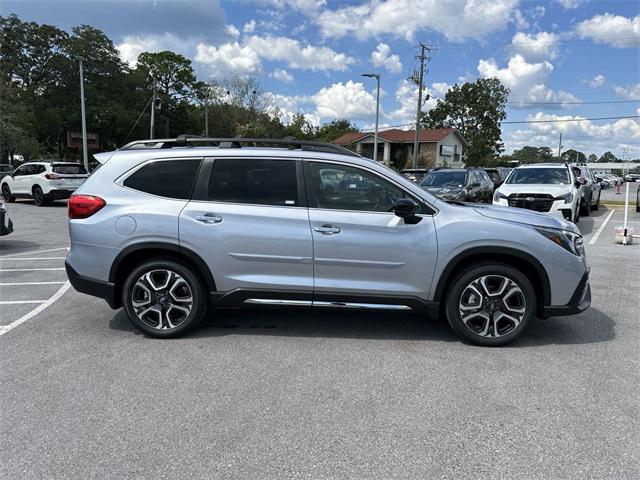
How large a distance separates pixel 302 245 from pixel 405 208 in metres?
0.98

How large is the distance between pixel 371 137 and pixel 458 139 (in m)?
14.9

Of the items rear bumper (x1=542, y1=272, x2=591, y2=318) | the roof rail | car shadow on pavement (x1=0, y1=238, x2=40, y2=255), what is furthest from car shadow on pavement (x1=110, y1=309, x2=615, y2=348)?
car shadow on pavement (x1=0, y1=238, x2=40, y2=255)

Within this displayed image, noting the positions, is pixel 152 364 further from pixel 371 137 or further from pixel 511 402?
pixel 371 137

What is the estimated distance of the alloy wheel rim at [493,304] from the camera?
14.5 ft

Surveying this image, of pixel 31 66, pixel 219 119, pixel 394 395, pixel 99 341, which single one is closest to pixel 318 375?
pixel 394 395

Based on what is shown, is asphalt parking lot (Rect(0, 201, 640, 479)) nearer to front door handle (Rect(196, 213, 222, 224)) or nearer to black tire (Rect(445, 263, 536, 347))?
black tire (Rect(445, 263, 536, 347))

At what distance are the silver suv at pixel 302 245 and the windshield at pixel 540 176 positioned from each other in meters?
9.18

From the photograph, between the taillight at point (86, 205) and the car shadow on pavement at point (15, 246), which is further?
the car shadow on pavement at point (15, 246)

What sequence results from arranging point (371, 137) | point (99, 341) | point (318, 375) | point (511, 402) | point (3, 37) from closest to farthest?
1. point (511, 402)
2. point (318, 375)
3. point (99, 341)
4. point (3, 37)
5. point (371, 137)

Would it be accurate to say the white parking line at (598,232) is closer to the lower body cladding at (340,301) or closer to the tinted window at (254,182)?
the lower body cladding at (340,301)

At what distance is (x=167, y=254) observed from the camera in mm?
4652

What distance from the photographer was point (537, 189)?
40.2 feet

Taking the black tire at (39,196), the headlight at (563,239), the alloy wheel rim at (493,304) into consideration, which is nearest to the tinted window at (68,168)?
the black tire at (39,196)

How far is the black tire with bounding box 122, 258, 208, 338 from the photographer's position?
15.1ft
